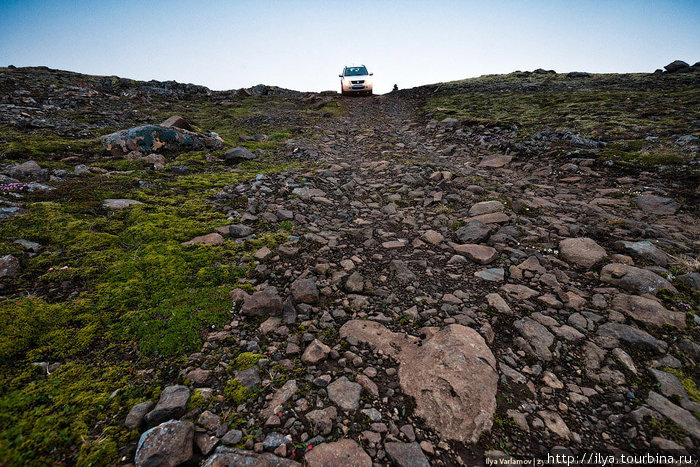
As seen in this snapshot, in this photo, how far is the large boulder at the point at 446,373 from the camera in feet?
8.37

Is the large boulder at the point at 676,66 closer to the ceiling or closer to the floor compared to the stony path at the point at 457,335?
closer to the ceiling

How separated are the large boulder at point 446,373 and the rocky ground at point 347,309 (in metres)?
0.02

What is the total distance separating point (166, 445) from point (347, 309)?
233 cm

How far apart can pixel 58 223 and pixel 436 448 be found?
646 cm

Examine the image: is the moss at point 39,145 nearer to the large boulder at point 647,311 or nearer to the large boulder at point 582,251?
the large boulder at point 582,251

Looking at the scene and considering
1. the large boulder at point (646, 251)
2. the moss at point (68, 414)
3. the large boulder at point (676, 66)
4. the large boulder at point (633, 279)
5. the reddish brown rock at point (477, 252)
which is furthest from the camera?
the large boulder at point (676, 66)

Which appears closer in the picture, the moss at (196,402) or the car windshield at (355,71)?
the moss at (196,402)

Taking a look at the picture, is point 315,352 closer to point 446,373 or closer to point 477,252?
point 446,373

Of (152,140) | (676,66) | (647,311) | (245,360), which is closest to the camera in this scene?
(245,360)

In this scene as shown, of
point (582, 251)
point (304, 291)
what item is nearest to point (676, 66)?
point (582, 251)

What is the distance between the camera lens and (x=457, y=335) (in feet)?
10.8

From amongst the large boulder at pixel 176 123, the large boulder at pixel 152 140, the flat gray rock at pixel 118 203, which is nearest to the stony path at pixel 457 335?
the flat gray rock at pixel 118 203

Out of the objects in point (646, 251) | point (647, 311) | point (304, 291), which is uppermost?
point (646, 251)

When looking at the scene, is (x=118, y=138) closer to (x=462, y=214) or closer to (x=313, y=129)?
(x=313, y=129)
